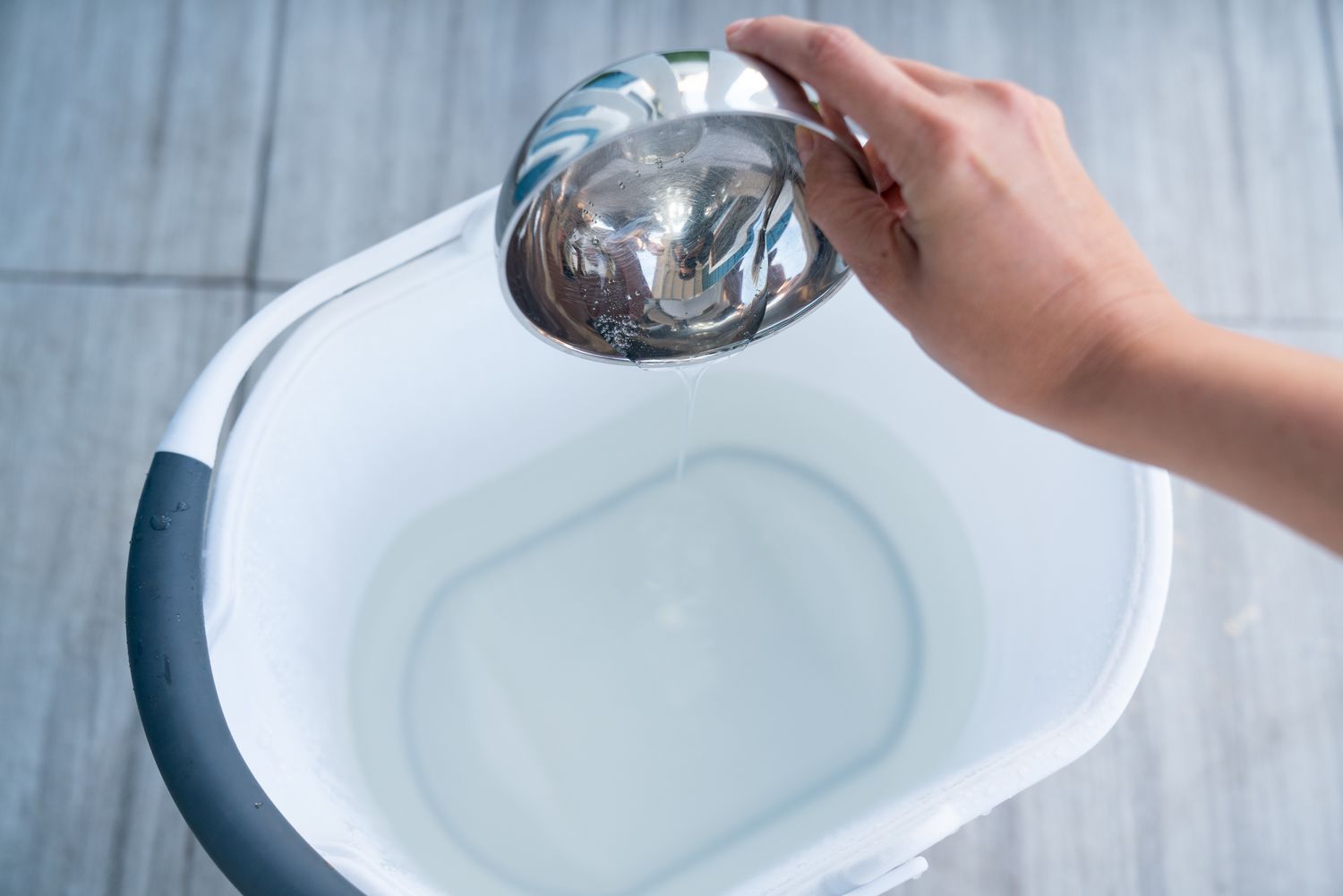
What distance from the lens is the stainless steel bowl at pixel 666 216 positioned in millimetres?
504

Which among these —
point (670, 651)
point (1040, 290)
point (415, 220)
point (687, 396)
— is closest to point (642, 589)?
point (670, 651)

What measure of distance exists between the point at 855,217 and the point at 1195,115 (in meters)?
0.80

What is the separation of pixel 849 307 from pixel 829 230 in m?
0.29

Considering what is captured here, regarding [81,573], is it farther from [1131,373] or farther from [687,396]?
[1131,373]

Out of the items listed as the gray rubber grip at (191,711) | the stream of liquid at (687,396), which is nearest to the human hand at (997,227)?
the stream of liquid at (687,396)

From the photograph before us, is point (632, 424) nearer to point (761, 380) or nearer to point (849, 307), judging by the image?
point (761, 380)

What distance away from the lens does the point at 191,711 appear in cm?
56

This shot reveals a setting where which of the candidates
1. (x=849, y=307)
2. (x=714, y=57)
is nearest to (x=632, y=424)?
(x=849, y=307)

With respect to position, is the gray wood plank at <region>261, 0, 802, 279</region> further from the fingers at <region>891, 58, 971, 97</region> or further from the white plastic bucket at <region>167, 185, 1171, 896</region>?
the fingers at <region>891, 58, 971, 97</region>

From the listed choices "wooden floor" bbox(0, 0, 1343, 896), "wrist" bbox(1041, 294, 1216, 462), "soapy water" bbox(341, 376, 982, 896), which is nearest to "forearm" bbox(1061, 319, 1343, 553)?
"wrist" bbox(1041, 294, 1216, 462)

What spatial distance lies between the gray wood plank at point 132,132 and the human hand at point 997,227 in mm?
741

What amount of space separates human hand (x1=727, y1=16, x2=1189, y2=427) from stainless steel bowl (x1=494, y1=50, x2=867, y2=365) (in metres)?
0.04

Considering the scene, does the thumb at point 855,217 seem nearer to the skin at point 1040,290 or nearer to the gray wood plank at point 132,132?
the skin at point 1040,290

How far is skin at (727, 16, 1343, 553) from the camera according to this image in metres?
0.47
